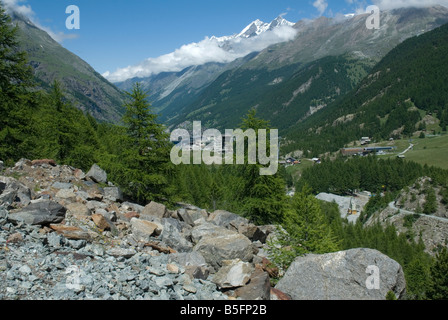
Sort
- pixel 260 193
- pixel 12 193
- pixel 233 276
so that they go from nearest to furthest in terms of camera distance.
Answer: pixel 233 276
pixel 12 193
pixel 260 193

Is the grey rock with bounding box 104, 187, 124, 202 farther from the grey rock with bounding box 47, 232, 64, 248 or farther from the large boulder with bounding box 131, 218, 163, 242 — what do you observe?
the grey rock with bounding box 47, 232, 64, 248

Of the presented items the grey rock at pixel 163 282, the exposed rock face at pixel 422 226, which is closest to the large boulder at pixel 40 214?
the grey rock at pixel 163 282

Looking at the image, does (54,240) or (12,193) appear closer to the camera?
(54,240)

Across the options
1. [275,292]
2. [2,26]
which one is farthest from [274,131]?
[2,26]

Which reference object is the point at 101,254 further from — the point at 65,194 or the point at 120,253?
the point at 65,194

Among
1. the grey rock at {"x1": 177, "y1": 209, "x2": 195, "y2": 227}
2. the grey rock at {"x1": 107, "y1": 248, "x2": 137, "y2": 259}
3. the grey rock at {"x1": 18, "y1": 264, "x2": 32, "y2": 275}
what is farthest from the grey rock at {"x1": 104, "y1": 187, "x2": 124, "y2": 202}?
the grey rock at {"x1": 18, "y1": 264, "x2": 32, "y2": 275}

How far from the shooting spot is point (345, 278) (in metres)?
13.9

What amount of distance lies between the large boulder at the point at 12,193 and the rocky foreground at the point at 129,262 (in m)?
0.04

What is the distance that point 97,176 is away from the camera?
24.0 m

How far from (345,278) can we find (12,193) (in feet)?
54.7

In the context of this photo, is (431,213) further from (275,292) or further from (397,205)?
(275,292)

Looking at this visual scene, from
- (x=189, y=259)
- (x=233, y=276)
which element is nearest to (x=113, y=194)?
(x=189, y=259)
